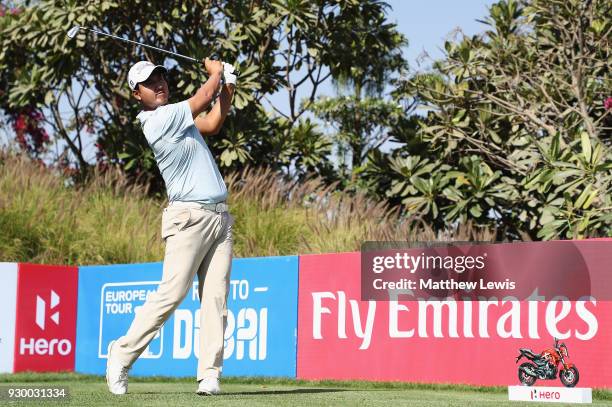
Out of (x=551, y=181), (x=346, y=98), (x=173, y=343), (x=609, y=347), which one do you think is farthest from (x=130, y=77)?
(x=346, y=98)

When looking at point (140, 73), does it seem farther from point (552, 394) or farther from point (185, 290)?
point (552, 394)

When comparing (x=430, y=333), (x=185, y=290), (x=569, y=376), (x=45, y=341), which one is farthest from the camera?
(x=45, y=341)

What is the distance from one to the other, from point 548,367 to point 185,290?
8.88 ft

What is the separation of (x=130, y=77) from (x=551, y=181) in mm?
6496

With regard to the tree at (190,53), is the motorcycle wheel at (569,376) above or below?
below

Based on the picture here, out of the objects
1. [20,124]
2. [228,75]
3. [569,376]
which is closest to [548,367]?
[569,376]

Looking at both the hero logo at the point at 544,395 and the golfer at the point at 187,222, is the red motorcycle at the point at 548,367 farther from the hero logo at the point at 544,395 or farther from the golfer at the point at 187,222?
the golfer at the point at 187,222

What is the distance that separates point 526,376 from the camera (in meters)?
6.92

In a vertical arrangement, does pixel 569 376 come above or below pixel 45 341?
below

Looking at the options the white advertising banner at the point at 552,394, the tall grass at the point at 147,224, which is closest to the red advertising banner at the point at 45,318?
the tall grass at the point at 147,224

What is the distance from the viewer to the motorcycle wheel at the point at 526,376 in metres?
6.86

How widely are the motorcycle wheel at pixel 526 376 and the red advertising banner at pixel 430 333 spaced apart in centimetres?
7

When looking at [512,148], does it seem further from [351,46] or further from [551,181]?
[351,46]

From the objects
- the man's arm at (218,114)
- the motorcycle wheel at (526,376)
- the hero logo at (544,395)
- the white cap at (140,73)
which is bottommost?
the hero logo at (544,395)
